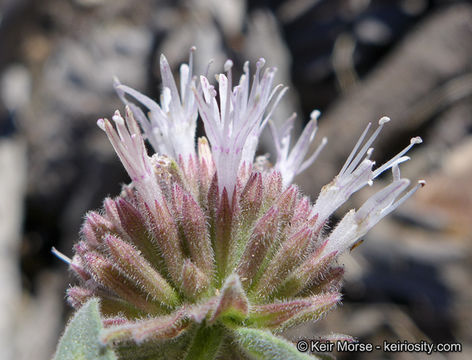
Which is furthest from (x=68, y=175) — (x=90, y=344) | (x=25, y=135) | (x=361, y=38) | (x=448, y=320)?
(x=90, y=344)

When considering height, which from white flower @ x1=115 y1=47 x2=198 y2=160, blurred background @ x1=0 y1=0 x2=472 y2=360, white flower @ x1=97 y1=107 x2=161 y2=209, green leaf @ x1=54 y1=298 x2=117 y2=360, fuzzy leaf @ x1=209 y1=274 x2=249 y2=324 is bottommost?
green leaf @ x1=54 y1=298 x2=117 y2=360

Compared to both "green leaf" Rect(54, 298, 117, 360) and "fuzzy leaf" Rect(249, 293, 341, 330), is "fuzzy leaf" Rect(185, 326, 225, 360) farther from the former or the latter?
"green leaf" Rect(54, 298, 117, 360)

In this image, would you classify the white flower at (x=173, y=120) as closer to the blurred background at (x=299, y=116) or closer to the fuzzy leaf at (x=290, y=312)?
the fuzzy leaf at (x=290, y=312)

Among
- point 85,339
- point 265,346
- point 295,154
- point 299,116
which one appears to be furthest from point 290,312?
point 299,116

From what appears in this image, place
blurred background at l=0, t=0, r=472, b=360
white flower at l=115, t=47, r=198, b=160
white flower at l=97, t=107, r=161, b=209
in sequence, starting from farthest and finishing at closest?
blurred background at l=0, t=0, r=472, b=360
white flower at l=115, t=47, r=198, b=160
white flower at l=97, t=107, r=161, b=209

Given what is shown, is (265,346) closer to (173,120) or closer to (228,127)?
(228,127)

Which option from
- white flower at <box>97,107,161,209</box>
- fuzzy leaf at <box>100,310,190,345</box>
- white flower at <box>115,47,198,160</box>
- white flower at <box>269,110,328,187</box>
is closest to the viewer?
fuzzy leaf at <box>100,310,190,345</box>

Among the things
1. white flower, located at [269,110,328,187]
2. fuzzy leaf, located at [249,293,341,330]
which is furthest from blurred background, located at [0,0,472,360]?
fuzzy leaf, located at [249,293,341,330]
